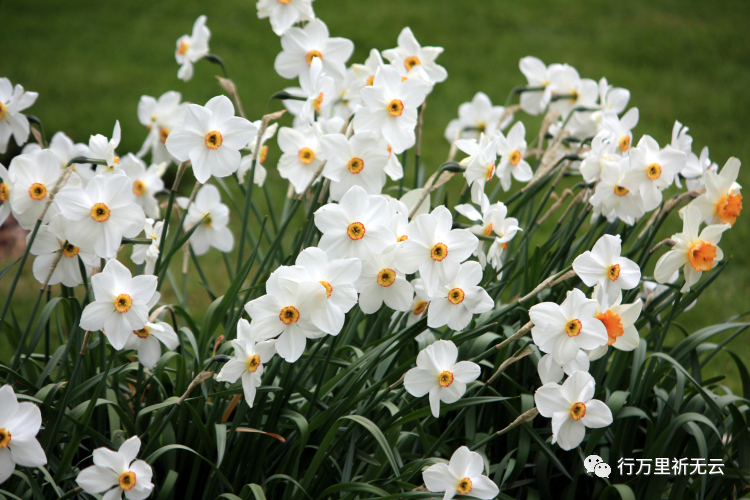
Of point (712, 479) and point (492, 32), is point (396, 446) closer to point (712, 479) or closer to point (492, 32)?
point (712, 479)

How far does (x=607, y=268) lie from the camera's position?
4.51 feet

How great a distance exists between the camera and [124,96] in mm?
5359

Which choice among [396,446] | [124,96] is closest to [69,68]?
[124,96]

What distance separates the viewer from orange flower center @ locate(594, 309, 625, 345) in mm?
1362

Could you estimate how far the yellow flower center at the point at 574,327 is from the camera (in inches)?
50.7

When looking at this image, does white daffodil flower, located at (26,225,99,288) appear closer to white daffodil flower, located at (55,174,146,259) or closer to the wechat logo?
white daffodil flower, located at (55,174,146,259)

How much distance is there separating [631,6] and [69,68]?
20.2 ft

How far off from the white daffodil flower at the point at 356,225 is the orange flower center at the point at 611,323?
0.52 meters

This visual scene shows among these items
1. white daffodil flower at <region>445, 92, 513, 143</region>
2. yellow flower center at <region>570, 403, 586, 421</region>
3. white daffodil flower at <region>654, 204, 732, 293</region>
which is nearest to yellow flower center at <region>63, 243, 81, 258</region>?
yellow flower center at <region>570, 403, 586, 421</region>

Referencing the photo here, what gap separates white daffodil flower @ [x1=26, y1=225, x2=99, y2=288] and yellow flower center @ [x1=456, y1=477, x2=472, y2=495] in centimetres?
96

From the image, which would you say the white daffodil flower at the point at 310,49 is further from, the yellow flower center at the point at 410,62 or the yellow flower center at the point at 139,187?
the yellow flower center at the point at 139,187

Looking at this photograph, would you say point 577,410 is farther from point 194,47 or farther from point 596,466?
point 194,47

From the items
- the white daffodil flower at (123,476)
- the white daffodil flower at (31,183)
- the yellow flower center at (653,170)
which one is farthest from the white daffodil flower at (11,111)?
the yellow flower center at (653,170)

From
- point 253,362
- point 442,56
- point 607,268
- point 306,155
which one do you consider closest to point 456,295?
point 607,268
